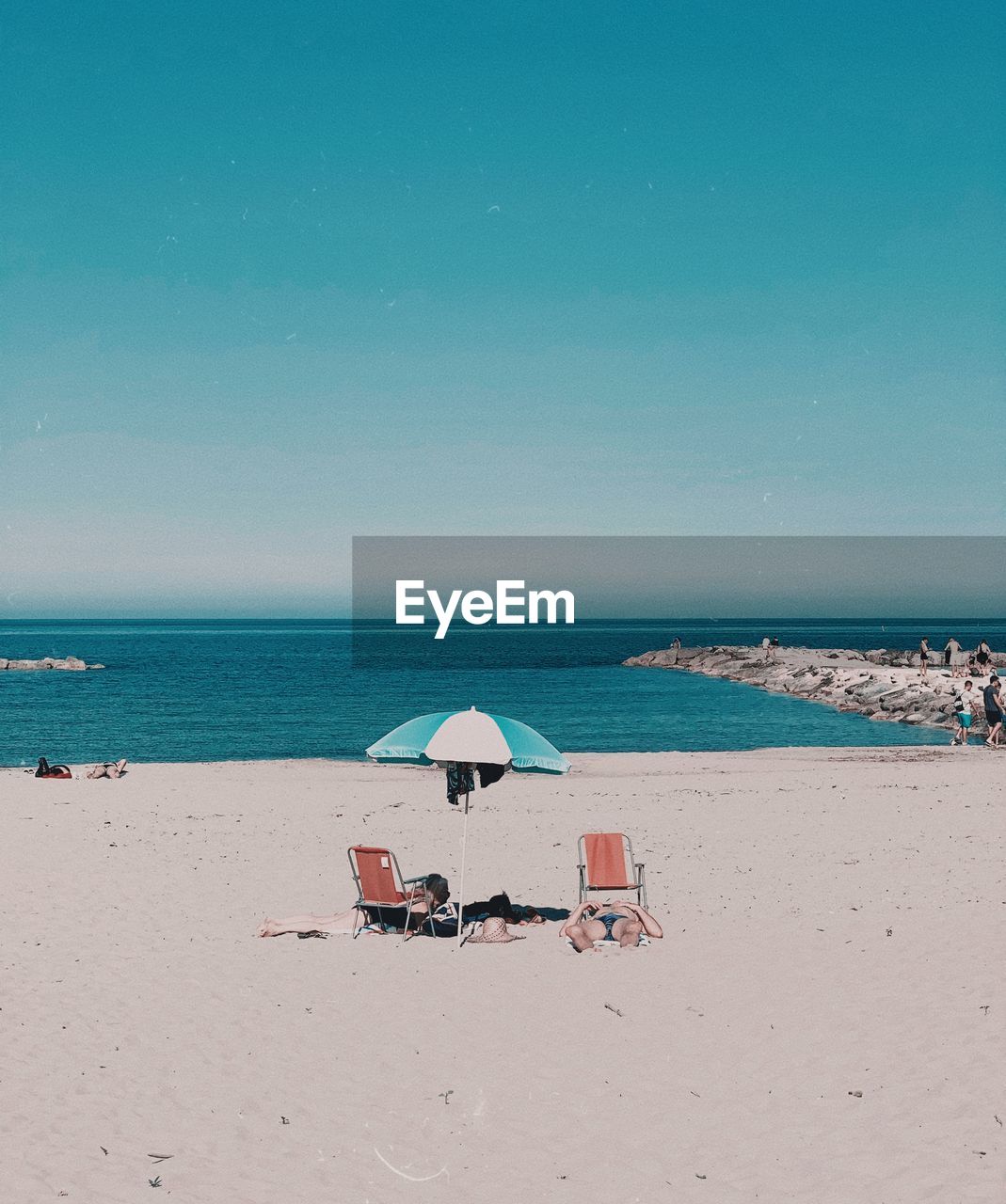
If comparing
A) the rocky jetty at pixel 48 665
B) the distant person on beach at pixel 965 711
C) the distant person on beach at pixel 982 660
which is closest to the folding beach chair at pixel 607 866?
the distant person on beach at pixel 965 711

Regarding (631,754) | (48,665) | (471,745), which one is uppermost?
(471,745)

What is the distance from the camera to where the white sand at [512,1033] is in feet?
19.0

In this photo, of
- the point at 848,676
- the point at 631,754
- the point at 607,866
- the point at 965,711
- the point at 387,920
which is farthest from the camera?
the point at 848,676

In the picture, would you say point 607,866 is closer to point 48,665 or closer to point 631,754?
point 631,754

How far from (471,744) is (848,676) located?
4727 centimetres

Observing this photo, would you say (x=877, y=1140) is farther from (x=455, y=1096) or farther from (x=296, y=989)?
(x=296, y=989)

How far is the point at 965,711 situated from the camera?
30531 mm

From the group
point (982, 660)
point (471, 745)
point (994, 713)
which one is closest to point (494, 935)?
point (471, 745)

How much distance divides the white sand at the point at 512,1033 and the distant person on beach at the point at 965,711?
1620cm

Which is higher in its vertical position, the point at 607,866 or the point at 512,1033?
the point at 607,866

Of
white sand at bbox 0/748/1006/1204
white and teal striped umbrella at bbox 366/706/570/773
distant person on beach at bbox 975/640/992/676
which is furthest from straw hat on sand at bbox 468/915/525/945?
distant person on beach at bbox 975/640/992/676

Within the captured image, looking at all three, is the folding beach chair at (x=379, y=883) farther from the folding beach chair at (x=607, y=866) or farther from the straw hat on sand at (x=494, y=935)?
the folding beach chair at (x=607, y=866)

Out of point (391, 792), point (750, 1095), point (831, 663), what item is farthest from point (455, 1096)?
point (831, 663)

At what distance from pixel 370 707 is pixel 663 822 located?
1409 inches
